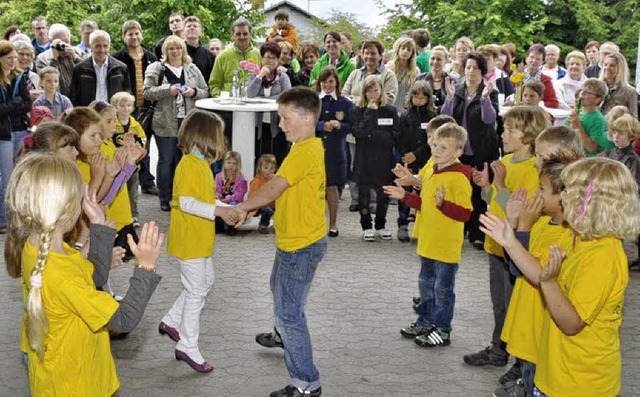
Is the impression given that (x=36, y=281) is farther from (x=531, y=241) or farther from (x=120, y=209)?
(x=120, y=209)

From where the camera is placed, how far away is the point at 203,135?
5020mm

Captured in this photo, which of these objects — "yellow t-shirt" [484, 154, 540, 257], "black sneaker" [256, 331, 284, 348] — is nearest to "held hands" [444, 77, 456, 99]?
"yellow t-shirt" [484, 154, 540, 257]

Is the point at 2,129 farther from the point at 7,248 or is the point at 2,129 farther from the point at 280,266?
the point at 7,248

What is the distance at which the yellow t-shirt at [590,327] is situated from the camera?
3207 mm

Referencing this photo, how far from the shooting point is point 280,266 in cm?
472

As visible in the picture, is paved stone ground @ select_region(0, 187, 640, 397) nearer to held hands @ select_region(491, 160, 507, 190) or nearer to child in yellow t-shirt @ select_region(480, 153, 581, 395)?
child in yellow t-shirt @ select_region(480, 153, 581, 395)

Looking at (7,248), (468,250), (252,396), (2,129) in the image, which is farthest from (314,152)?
(2,129)

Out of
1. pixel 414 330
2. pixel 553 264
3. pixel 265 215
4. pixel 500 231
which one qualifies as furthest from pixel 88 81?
pixel 553 264

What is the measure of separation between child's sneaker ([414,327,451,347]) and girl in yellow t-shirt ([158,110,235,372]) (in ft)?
4.93

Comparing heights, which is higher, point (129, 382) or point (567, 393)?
point (567, 393)

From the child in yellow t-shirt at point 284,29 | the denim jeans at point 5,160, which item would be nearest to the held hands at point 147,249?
the denim jeans at point 5,160

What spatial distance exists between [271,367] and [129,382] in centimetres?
90

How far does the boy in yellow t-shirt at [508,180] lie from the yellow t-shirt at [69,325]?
8.92ft

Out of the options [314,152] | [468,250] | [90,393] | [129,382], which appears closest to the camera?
[90,393]
